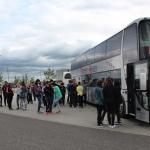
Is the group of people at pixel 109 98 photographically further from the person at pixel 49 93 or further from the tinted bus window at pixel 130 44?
the person at pixel 49 93

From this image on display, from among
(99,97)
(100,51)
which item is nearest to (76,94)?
(100,51)

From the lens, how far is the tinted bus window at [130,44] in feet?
58.7

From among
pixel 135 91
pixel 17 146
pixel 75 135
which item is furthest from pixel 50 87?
pixel 17 146

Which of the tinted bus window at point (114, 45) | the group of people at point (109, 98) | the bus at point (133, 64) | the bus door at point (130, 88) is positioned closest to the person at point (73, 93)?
the bus at point (133, 64)

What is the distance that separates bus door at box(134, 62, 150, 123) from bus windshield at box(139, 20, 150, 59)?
0.56 metres

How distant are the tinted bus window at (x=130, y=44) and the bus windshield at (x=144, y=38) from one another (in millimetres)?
257

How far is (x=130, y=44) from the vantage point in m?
18.6

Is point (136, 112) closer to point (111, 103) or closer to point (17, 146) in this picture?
point (111, 103)

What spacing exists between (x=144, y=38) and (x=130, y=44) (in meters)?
1.06

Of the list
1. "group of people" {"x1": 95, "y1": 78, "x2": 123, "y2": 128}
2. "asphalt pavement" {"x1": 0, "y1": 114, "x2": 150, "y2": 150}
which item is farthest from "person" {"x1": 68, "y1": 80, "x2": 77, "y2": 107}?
"asphalt pavement" {"x1": 0, "y1": 114, "x2": 150, "y2": 150}

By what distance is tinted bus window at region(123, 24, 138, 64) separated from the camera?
1789cm

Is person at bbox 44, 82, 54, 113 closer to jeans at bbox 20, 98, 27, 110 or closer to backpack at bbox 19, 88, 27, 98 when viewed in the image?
backpack at bbox 19, 88, 27, 98

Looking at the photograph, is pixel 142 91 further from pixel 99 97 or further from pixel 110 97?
pixel 99 97

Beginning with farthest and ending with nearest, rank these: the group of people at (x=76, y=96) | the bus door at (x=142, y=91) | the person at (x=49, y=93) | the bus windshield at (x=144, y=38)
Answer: the person at (x=49, y=93)
the bus windshield at (x=144, y=38)
the group of people at (x=76, y=96)
the bus door at (x=142, y=91)
